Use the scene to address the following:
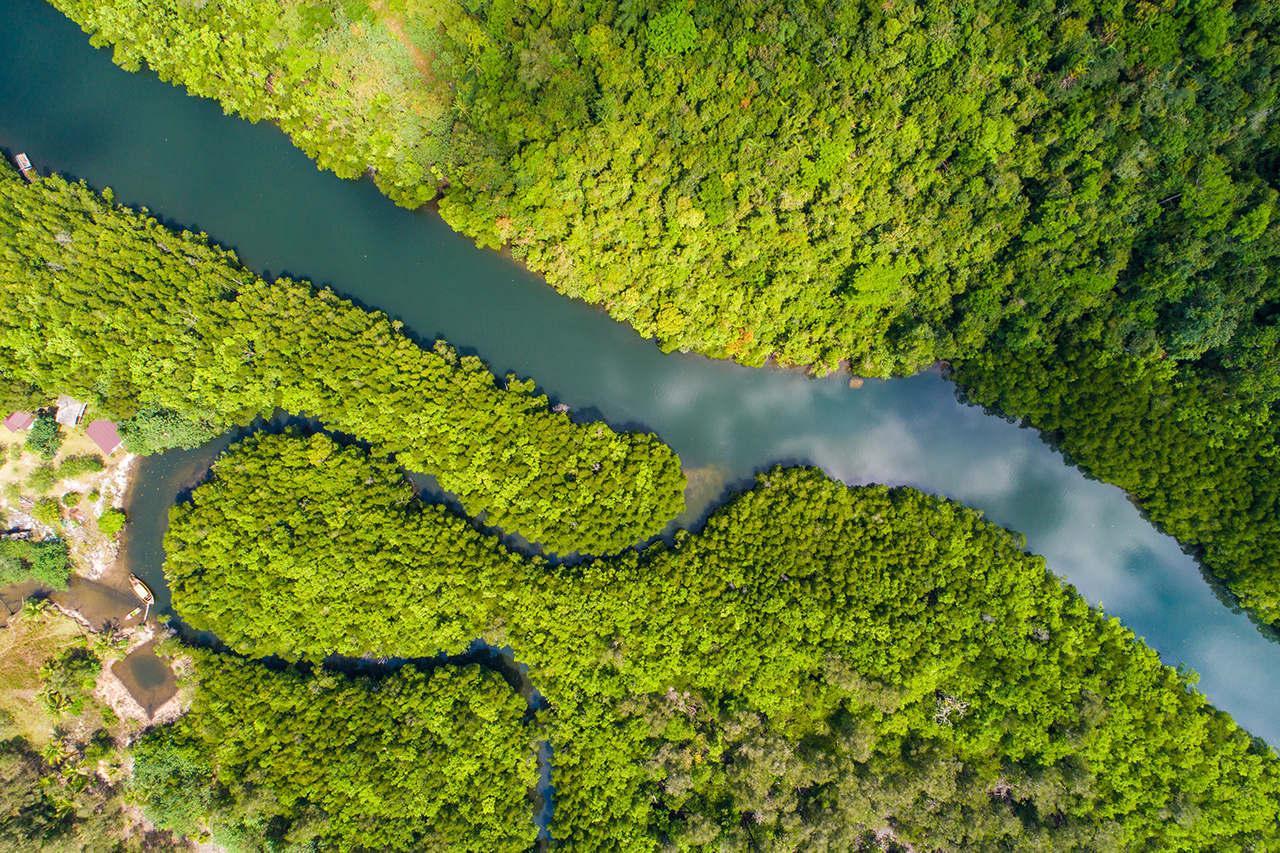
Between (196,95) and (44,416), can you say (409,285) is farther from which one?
(44,416)

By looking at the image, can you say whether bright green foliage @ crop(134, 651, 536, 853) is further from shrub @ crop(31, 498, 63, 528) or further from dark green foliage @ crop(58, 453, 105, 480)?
dark green foliage @ crop(58, 453, 105, 480)

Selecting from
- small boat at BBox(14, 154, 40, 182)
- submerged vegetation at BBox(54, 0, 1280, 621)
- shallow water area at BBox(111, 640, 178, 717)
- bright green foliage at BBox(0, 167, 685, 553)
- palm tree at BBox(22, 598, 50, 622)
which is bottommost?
shallow water area at BBox(111, 640, 178, 717)

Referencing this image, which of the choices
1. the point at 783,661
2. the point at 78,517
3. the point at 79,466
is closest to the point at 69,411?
the point at 79,466

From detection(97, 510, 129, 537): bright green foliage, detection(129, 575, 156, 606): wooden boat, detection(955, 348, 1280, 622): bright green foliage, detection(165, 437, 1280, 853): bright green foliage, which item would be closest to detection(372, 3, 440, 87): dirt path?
detection(165, 437, 1280, 853): bright green foliage

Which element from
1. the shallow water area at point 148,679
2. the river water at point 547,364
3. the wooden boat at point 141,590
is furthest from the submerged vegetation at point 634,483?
the wooden boat at point 141,590

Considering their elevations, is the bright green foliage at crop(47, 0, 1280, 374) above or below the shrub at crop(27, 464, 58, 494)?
above

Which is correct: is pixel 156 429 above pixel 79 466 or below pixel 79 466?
above

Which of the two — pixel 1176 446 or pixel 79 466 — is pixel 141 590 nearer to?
pixel 79 466

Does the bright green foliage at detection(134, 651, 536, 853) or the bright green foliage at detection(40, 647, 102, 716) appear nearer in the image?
the bright green foliage at detection(134, 651, 536, 853)
